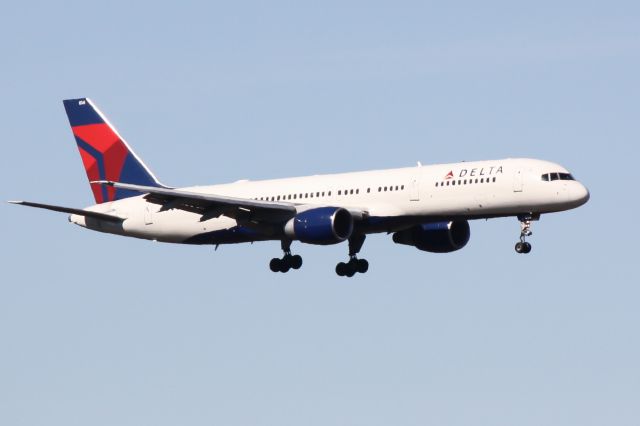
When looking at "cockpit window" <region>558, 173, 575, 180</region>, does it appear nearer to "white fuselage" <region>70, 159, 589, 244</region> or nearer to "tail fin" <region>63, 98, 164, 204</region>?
"white fuselage" <region>70, 159, 589, 244</region>

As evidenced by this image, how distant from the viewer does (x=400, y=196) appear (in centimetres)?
7662

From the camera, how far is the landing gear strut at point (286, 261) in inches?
3248

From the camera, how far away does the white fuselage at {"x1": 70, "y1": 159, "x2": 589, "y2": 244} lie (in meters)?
74.2

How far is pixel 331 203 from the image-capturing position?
79062mm

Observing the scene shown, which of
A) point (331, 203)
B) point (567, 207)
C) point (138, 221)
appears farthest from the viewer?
point (138, 221)

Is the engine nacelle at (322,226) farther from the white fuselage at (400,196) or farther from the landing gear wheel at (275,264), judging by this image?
the landing gear wheel at (275,264)

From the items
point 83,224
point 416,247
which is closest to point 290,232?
point 416,247

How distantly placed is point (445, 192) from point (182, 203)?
40.8ft

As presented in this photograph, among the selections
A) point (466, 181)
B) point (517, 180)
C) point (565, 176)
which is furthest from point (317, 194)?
point (565, 176)

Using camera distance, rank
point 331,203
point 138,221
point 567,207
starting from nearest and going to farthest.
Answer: point 567,207 < point 331,203 < point 138,221

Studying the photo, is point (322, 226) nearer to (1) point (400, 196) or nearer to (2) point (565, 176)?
(1) point (400, 196)

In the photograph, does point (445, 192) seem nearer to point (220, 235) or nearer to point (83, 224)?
point (220, 235)

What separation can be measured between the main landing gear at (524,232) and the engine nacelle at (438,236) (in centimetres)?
702

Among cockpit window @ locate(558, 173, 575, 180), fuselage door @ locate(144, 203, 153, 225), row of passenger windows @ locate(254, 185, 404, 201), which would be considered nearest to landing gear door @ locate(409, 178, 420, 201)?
row of passenger windows @ locate(254, 185, 404, 201)
